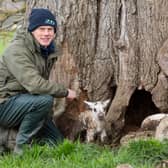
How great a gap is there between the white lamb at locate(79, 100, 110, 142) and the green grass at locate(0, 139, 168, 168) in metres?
0.65

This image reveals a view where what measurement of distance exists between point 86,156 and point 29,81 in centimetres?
96

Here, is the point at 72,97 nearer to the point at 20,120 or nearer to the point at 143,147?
the point at 20,120

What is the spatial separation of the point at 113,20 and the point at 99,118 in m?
1.20

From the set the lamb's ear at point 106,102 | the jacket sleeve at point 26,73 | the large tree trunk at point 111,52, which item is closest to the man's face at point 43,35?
the jacket sleeve at point 26,73

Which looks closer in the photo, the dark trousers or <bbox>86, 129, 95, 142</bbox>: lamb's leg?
the dark trousers

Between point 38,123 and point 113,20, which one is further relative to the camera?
point 113,20

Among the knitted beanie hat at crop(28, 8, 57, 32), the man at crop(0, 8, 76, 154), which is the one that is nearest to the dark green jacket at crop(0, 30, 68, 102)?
the man at crop(0, 8, 76, 154)

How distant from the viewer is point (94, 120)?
6785mm

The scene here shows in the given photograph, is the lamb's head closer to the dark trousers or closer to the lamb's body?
the lamb's body

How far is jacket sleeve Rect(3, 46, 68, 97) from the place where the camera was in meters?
6.10

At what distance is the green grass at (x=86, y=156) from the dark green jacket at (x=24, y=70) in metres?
0.61

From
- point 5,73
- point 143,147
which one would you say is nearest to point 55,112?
point 5,73

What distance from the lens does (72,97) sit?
6496 millimetres

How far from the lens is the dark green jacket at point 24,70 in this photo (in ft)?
20.0
